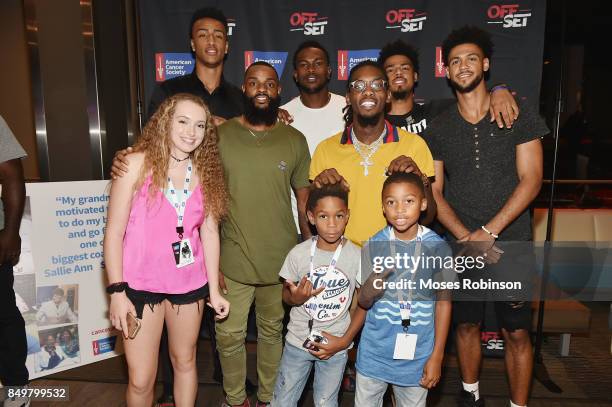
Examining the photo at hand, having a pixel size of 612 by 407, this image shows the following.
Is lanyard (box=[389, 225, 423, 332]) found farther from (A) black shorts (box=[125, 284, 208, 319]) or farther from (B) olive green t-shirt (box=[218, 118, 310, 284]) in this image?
(A) black shorts (box=[125, 284, 208, 319])

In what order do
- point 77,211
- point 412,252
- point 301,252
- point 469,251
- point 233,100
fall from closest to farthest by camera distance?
point 412,252 → point 301,252 → point 469,251 → point 77,211 → point 233,100

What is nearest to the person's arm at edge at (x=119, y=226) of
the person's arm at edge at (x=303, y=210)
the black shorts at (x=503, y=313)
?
the person's arm at edge at (x=303, y=210)

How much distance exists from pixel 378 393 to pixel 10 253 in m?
2.23

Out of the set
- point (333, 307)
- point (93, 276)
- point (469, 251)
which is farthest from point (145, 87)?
point (469, 251)

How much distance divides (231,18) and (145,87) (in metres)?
0.92

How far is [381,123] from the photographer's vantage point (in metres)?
2.45

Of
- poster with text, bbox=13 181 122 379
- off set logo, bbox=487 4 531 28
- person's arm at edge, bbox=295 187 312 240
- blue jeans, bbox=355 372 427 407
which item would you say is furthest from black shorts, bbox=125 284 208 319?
off set logo, bbox=487 4 531 28

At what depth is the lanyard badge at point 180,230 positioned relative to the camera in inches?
83.0

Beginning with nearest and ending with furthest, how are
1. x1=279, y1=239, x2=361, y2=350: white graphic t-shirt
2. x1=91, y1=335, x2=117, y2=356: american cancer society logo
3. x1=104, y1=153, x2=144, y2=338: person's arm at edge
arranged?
x1=104, y1=153, x2=144, y2=338: person's arm at edge < x1=279, y1=239, x2=361, y2=350: white graphic t-shirt < x1=91, y1=335, x2=117, y2=356: american cancer society logo

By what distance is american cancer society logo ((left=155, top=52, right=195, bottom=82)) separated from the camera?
12.2 feet

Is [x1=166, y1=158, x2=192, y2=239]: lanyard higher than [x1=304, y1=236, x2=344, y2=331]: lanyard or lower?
higher

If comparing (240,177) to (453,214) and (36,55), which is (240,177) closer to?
(453,214)

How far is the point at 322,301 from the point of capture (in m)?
2.23

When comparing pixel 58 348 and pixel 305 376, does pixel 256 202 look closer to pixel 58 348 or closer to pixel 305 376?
pixel 305 376
